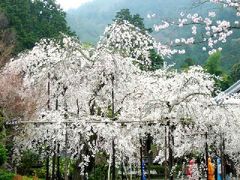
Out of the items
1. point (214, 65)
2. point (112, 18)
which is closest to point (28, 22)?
point (214, 65)

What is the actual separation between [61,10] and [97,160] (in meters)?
29.6

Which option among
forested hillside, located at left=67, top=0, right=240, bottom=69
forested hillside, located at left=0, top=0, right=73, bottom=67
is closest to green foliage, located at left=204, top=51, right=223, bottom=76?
forested hillside, located at left=67, top=0, right=240, bottom=69

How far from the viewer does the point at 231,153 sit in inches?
594

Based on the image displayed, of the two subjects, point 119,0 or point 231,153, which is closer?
point 231,153

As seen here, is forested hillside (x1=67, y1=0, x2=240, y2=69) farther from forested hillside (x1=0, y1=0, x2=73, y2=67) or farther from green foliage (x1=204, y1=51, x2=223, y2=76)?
forested hillside (x1=0, y1=0, x2=73, y2=67)

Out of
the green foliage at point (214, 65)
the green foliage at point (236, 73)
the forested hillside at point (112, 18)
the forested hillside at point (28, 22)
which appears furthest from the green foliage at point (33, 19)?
the green foliage at point (236, 73)

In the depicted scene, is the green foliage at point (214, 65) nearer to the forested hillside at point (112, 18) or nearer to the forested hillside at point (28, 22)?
the forested hillside at point (112, 18)

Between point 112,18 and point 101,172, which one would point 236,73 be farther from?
point 101,172

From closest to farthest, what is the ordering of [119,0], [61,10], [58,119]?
[58,119]
[61,10]
[119,0]

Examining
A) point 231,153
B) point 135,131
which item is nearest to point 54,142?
point 135,131

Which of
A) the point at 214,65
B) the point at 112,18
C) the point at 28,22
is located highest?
the point at 112,18

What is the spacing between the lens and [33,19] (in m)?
37.1

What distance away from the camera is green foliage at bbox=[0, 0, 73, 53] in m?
33.8

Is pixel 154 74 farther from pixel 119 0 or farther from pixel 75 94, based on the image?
pixel 119 0
